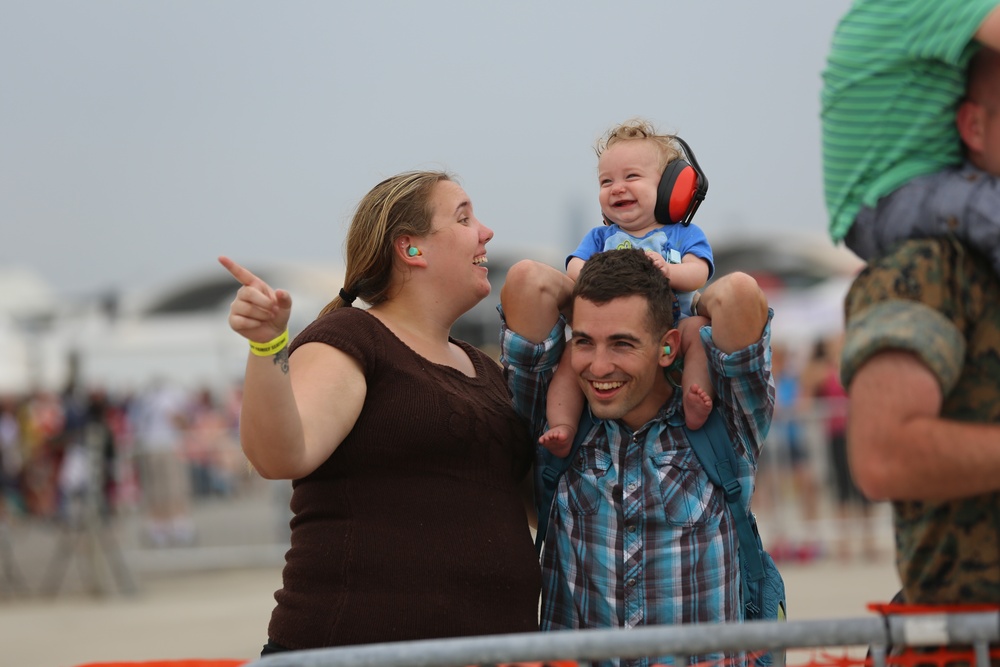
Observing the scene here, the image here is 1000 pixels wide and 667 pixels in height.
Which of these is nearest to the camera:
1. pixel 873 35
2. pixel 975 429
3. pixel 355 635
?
pixel 975 429

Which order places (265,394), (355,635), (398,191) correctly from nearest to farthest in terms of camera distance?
1. (265,394)
2. (355,635)
3. (398,191)

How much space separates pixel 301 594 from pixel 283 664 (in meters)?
0.90

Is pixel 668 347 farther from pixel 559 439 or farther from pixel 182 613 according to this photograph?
pixel 182 613

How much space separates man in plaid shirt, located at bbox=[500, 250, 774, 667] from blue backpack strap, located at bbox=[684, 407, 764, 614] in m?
0.02

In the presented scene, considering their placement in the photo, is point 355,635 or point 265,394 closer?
point 265,394

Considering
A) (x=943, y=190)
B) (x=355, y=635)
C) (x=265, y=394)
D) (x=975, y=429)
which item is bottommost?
(x=355, y=635)

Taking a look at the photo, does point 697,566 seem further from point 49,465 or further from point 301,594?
point 49,465

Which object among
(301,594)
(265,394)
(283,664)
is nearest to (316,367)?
(265,394)

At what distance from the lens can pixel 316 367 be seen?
9.52 ft

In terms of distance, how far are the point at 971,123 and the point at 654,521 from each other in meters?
1.26

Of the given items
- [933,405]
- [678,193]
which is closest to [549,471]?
[678,193]

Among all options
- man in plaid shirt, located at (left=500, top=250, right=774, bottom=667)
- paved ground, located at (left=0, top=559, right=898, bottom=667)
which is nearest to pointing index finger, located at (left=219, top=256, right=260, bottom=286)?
man in plaid shirt, located at (left=500, top=250, right=774, bottom=667)

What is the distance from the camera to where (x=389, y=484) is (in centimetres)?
294

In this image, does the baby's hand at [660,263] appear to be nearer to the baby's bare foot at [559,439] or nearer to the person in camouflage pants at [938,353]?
the baby's bare foot at [559,439]
